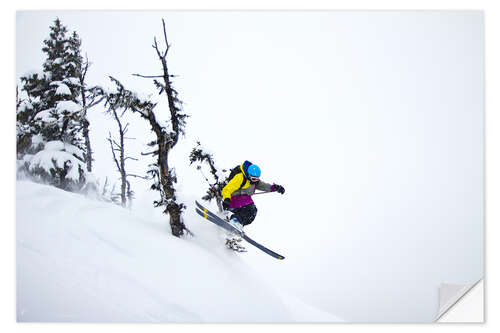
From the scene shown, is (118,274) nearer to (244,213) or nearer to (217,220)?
(217,220)

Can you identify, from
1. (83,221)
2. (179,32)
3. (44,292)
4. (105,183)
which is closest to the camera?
(44,292)

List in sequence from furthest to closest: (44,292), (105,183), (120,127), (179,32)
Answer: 1. (105,183)
2. (120,127)
3. (179,32)
4. (44,292)

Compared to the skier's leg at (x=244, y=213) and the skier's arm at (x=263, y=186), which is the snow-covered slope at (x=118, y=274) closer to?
the skier's leg at (x=244, y=213)

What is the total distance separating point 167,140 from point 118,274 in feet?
6.27

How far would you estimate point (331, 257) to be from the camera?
5207 mm

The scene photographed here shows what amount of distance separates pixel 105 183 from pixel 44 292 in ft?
6.96

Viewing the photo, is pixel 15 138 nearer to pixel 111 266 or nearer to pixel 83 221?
pixel 83 221

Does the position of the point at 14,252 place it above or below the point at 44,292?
above

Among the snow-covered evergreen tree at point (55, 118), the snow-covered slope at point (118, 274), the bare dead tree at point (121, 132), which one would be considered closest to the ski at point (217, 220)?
the snow-covered slope at point (118, 274)

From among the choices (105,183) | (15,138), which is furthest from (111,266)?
(15,138)

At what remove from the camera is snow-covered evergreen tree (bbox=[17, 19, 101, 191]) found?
4504 millimetres

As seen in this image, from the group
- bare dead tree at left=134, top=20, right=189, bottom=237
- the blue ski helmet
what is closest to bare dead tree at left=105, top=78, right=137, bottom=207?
bare dead tree at left=134, top=20, right=189, bottom=237

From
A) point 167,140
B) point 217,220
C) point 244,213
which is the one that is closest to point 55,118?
point 167,140

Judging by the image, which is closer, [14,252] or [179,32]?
[14,252]
